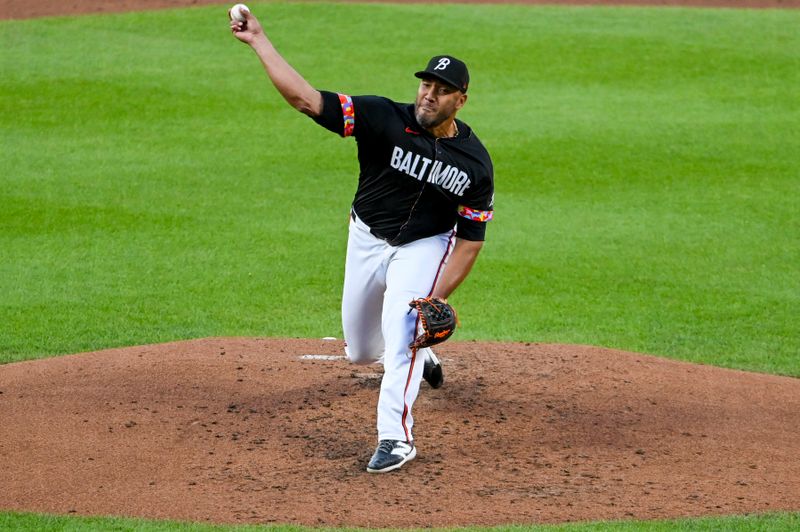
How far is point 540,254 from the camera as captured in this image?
10.0 m

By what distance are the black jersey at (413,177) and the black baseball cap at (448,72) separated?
0.92 ft

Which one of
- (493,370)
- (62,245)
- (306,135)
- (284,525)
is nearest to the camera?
(284,525)

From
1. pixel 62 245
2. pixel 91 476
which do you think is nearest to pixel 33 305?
pixel 62 245

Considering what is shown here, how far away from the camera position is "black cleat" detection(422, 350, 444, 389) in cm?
675

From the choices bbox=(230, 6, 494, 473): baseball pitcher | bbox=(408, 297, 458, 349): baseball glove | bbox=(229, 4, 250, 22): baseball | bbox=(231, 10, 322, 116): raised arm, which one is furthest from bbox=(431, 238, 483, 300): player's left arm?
bbox=(229, 4, 250, 22): baseball

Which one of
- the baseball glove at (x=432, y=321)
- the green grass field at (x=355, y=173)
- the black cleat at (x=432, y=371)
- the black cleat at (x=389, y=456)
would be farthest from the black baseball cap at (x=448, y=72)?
the green grass field at (x=355, y=173)

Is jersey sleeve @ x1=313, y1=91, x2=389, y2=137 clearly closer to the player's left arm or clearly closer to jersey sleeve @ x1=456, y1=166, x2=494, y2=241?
jersey sleeve @ x1=456, y1=166, x2=494, y2=241

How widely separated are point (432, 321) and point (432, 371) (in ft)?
3.13

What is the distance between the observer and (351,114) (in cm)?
590

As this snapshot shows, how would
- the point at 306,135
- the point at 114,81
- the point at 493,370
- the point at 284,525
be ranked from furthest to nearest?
the point at 114,81, the point at 306,135, the point at 493,370, the point at 284,525

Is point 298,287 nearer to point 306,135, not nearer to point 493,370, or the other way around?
point 493,370

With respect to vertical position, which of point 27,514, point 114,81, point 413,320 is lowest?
point 27,514

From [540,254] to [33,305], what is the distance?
4.12 metres

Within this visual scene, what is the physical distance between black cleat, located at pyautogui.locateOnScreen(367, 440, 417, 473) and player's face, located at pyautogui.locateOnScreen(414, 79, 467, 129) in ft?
5.36
